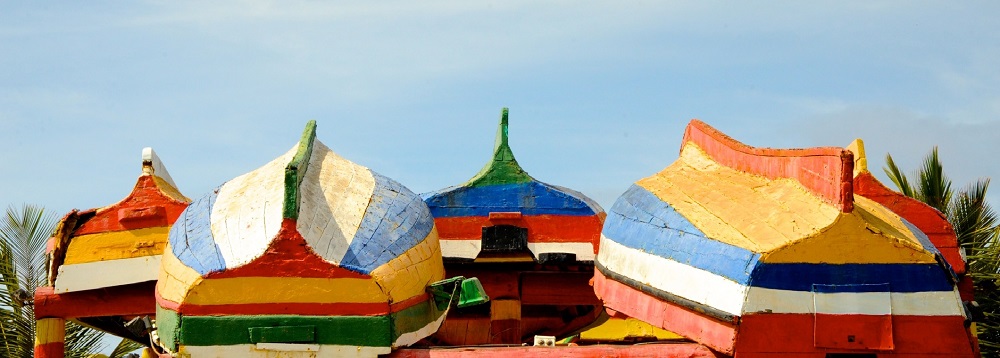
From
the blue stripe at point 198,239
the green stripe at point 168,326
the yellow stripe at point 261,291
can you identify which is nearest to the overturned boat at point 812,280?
the yellow stripe at point 261,291

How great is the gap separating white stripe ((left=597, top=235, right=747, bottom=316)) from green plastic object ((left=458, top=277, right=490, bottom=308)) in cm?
179

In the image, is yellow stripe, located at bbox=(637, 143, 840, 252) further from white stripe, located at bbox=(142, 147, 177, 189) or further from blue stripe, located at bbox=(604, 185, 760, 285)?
white stripe, located at bbox=(142, 147, 177, 189)

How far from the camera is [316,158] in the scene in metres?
18.8

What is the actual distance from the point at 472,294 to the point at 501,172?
522cm

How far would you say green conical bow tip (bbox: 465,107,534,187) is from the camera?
72.2 ft

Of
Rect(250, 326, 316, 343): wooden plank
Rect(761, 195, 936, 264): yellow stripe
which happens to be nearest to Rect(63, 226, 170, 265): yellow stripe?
Rect(250, 326, 316, 343): wooden plank

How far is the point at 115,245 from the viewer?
1991 cm

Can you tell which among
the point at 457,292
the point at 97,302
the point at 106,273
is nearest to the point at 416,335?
the point at 457,292

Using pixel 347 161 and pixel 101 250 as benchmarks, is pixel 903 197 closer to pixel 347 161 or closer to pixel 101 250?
pixel 347 161

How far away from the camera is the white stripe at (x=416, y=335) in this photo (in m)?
16.2

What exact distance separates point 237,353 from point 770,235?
510 cm

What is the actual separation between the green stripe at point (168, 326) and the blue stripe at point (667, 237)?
16.3 ft

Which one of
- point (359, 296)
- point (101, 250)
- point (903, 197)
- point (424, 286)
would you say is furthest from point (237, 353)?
point (903, 197)

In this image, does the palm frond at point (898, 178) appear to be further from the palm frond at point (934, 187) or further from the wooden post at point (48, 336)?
the wooden post at point (48, 336)
